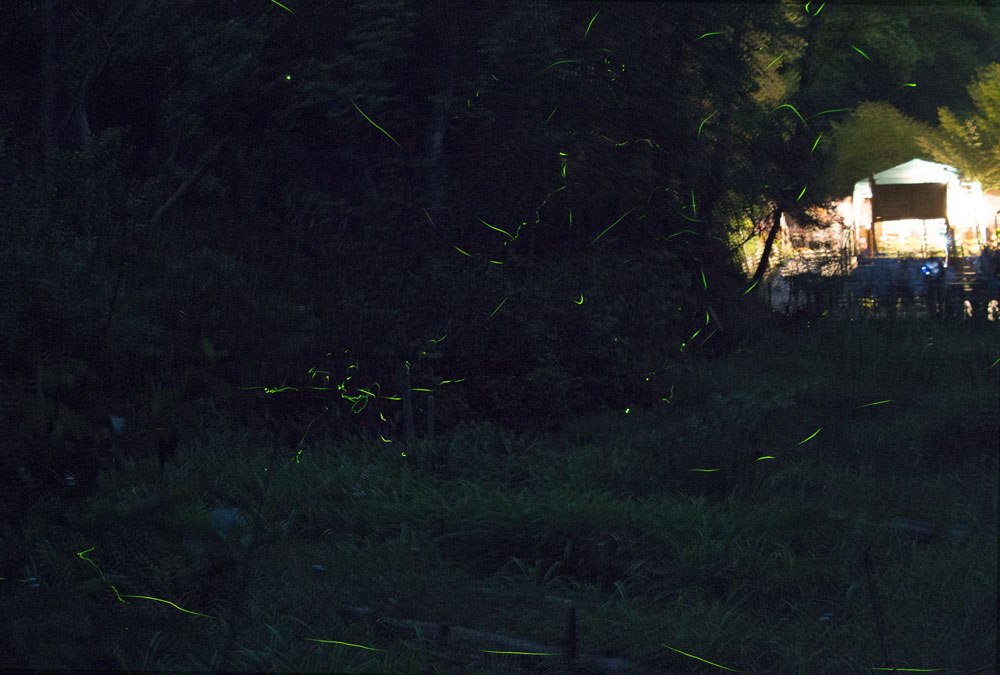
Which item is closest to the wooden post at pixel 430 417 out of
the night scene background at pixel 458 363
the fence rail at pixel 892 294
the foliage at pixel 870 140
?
the night scene background at pixel 458 363

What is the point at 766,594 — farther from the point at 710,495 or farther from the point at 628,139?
the point at 628,139

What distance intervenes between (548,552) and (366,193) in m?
4.44

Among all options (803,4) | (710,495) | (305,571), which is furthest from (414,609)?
(803,4)

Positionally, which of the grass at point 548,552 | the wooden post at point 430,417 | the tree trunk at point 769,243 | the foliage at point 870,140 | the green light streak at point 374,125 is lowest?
the grass at point 548,552

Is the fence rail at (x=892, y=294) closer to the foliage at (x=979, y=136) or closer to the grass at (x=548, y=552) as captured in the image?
the foliage at (x=979, y=136)

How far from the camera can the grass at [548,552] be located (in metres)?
4.09

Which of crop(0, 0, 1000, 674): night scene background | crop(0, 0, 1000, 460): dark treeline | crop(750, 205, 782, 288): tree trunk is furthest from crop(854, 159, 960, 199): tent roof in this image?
crop(0, 0, 1000, 460): dark treeline

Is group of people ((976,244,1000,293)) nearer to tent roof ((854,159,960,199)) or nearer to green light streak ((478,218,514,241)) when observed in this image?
tent roof ((854,159,960,199))

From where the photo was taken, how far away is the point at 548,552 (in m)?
5.26

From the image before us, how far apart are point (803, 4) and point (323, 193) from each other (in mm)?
7334

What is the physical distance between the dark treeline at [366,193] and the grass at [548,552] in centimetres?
82

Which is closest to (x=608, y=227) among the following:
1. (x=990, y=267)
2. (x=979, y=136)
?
(x=990, y=267)

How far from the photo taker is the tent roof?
18.2 m

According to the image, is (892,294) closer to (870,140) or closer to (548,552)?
(548,552)
